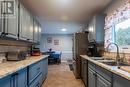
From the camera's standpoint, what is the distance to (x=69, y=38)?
11.4 metres

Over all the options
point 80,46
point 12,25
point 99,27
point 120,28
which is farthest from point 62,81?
point 12,25

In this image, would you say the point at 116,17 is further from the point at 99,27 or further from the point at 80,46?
the point at 80,46

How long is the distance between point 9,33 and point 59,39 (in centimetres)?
910

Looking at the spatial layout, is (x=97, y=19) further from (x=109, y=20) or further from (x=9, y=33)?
(x=9, y=33)

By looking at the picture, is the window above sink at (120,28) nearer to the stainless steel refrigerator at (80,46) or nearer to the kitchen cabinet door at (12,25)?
the stainless steel refrigerator at (80,46)

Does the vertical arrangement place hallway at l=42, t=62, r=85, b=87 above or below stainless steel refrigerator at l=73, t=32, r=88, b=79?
below

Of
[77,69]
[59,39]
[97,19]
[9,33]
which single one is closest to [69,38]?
[59,39]

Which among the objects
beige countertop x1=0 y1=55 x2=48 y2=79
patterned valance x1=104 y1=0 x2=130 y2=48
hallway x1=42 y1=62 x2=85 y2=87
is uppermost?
patterned valance x1=104 y1=0 x2=130 y2=48

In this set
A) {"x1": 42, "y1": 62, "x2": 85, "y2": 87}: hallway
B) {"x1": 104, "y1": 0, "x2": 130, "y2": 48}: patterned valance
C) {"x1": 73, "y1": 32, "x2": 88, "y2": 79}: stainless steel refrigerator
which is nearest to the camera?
{"x1": 104, "y1": 0, "x2": 130, "y2": 48}: patterned valance

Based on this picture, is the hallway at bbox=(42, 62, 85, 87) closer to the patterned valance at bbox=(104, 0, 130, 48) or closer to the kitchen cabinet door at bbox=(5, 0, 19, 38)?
the patterned valance at bbox=(104, 0, 130, 48)

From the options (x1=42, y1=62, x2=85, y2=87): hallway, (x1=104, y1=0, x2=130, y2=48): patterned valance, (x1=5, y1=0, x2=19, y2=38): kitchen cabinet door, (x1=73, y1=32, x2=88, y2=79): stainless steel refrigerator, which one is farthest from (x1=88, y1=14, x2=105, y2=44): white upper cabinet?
(x1=5, y1=0, x2=19, y2=38): kitchen cabinet door

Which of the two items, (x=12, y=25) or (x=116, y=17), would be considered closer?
(x=12, y=25)

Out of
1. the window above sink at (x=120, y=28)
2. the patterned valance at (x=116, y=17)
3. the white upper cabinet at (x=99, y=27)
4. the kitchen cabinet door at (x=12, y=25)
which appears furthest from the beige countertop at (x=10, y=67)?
the white upper cabinet at (x=99, y=27)

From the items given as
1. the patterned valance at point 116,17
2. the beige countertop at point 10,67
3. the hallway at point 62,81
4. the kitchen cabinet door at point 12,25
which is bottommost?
the hallway at point 62,81
